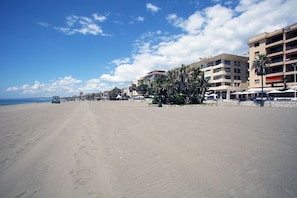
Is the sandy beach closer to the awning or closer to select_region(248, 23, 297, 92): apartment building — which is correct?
select_region(248, 23, 297, 92): apartment building

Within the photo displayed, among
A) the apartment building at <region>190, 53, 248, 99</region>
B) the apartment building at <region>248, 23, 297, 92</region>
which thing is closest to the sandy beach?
the apartment building at <region>248, 23, 297, 92</region>

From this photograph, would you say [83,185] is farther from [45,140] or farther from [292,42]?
[292,42]

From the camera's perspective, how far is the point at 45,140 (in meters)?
8.34

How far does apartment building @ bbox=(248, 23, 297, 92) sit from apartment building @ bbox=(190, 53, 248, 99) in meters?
7.56

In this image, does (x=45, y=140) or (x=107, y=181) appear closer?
(x=107, y=181)

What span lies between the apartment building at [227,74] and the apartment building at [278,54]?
7.56 m

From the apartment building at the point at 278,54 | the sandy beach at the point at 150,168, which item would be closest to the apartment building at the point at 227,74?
the apartment building at the point at 278,54

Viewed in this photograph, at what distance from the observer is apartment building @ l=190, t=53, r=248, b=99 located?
54.9m

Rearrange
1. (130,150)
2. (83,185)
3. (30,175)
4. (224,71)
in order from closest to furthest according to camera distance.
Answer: (83,185), (30,175), (130,150), (224,71)

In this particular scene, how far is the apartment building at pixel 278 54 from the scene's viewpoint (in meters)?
39.6

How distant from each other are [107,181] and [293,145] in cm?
797

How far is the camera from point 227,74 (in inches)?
2223

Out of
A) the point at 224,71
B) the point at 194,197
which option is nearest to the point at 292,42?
the point at 224,71

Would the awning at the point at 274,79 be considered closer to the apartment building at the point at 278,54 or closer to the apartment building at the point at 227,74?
the apartment building at the point at 278,54
